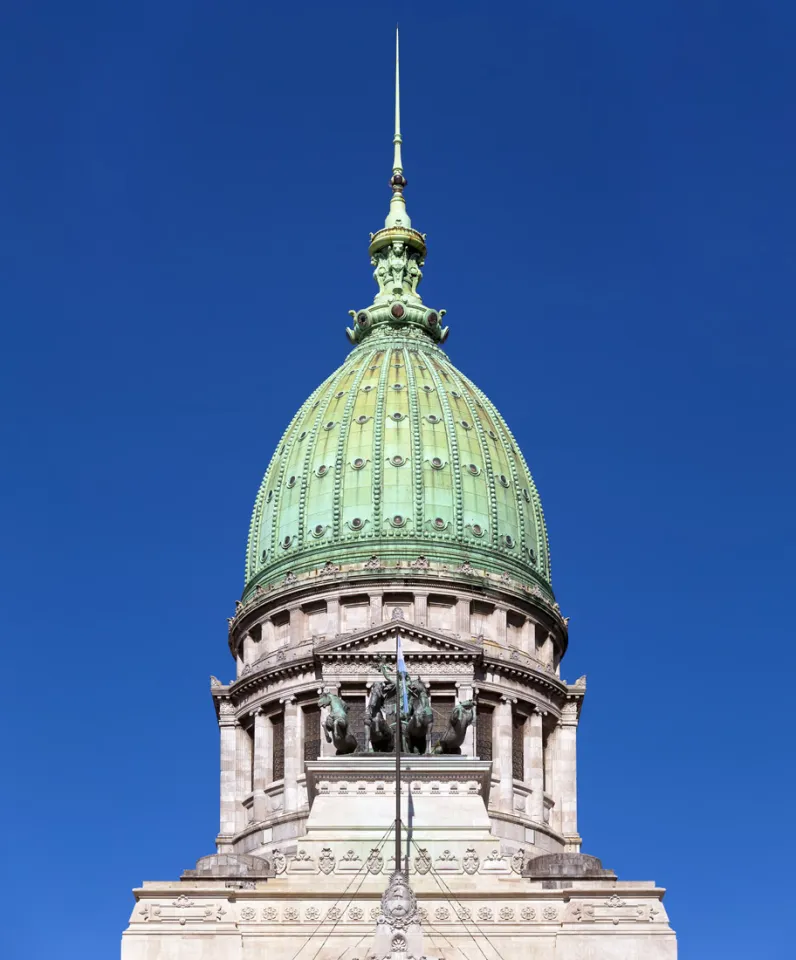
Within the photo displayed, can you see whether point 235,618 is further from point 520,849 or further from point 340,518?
point 520,849

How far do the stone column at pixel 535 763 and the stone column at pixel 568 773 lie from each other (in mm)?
1612

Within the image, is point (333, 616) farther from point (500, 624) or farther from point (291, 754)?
point (500, 624)

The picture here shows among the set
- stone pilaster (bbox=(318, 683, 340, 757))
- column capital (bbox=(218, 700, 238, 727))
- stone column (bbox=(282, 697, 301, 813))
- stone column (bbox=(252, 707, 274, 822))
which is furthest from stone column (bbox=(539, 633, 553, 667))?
column capital (bbox=(218, 700, 238, 727))

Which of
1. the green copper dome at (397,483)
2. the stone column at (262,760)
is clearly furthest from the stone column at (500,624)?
the stone column at (262,760)

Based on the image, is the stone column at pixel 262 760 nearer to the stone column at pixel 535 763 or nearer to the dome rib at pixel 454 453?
the stone column at pixel 535 763

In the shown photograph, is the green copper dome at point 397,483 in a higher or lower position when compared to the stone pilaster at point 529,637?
higher

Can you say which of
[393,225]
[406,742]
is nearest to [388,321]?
[393,225]

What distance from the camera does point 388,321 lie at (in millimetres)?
151250

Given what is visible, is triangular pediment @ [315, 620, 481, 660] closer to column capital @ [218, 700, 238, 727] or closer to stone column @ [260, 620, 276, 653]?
stone column @ [260, 620, 276, 653]

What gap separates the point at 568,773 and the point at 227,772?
18.2 metres

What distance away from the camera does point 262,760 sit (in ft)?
445

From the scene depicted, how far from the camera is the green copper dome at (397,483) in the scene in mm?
138625

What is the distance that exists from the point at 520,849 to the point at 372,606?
51.3 feet

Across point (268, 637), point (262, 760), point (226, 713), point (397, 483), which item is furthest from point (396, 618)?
point (226, 713)
